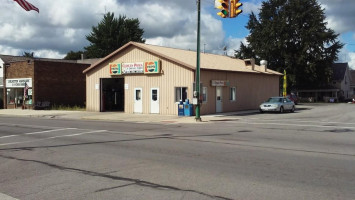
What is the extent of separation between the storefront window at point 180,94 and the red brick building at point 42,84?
18247mm

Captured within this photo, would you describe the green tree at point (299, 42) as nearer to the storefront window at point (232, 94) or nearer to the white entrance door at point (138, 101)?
the storefront window at point (232, 94)

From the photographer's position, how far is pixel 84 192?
21.1 ft

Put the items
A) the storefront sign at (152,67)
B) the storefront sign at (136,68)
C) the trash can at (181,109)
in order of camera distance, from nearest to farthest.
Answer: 1. the trash can at (181,109)
2. the storefront sign at (152,67)
3. the storefront sign at (136,68)

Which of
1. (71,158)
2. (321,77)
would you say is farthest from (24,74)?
(321,77)

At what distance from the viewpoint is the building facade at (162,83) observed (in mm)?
28438

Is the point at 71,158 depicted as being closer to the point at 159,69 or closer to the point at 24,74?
the point at 159,69

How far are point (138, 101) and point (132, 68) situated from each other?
2.76 meters

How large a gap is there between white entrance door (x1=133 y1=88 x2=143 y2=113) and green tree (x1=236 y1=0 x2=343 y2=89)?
34.4m

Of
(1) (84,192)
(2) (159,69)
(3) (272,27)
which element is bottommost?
(1) (84,192)

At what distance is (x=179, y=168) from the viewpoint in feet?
27.4

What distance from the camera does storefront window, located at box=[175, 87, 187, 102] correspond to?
28.3 m

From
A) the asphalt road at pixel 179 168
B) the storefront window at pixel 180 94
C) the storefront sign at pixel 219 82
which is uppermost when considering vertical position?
the storefront sign at pixel 219 82

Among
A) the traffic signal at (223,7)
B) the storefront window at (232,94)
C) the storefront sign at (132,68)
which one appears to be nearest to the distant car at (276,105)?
the storefront window at (232,94)

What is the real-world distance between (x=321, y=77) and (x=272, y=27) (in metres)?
11.3
